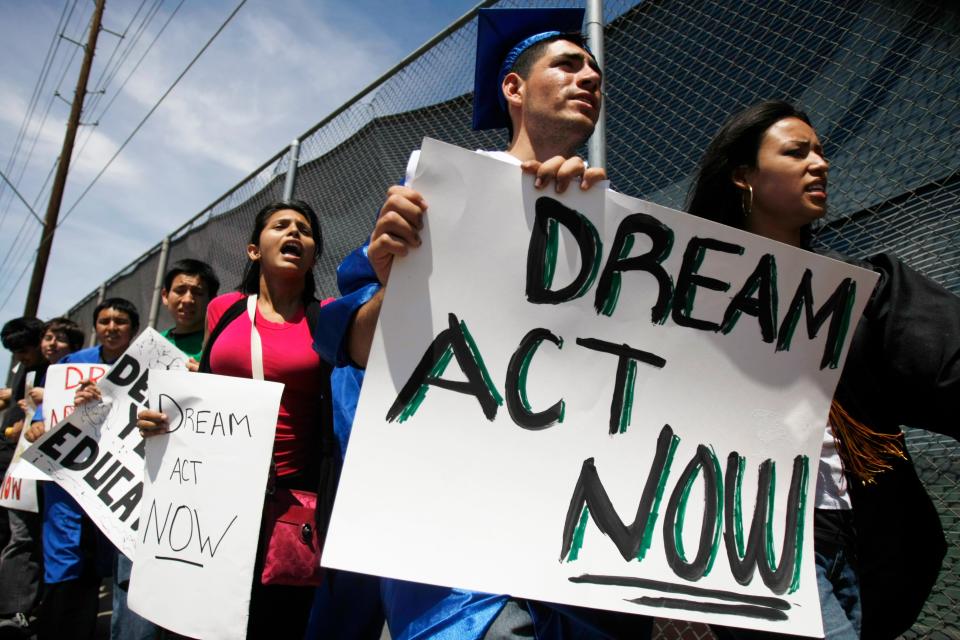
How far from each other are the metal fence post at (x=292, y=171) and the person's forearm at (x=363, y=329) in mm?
3208

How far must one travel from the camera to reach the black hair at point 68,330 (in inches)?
166

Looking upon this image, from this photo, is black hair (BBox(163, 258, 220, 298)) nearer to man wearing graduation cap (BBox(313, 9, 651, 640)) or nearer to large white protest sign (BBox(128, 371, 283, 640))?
large white protest sign (BBox(128, 371, 283, 640))

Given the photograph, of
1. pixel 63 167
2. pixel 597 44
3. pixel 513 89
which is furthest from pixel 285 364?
pixel 63 167

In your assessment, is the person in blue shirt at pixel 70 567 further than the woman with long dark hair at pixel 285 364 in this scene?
Yes

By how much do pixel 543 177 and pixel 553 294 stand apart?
0.63 feet

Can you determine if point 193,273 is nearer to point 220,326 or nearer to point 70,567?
point 220,326

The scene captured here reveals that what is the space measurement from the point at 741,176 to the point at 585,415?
861 mm

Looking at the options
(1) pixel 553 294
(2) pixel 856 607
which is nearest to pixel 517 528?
(1) pixel 553 294

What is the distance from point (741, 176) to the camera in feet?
5.29

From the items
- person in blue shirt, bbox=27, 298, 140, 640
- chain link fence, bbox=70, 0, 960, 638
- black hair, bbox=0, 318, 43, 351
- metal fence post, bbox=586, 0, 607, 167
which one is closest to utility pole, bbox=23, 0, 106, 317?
black hair, bbox=0, 318, 43, 351

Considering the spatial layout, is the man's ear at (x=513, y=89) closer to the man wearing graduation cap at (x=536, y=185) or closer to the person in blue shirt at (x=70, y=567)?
the man wearing graduation cap at (x=536, y=185)

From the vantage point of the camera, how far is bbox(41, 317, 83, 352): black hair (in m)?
4.21

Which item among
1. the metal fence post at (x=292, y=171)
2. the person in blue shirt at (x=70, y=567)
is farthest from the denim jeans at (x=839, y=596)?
the metal fence post at (x=292, y=171)

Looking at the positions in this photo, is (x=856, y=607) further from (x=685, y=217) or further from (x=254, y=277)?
(x=254, y=277)
